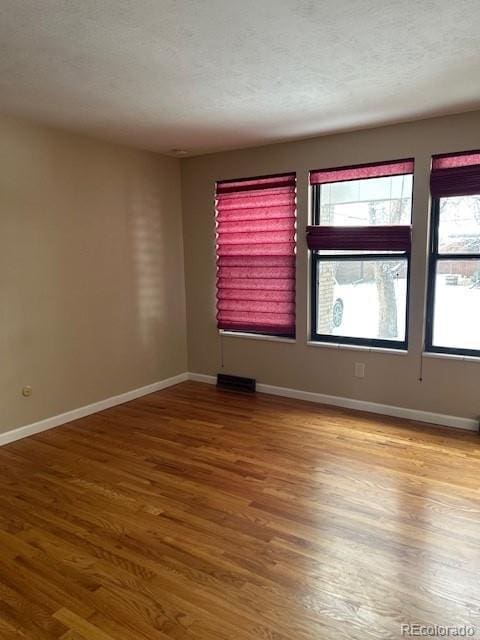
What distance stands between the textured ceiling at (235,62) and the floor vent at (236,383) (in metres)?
2.53

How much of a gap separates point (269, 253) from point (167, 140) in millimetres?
1428

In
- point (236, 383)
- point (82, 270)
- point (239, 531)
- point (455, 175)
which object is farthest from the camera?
point (236, 383)

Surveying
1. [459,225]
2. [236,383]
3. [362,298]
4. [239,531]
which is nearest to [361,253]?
[362,298]

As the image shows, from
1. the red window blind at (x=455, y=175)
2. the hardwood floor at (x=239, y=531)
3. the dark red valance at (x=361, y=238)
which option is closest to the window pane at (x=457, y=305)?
the dark red valance at (x=361, y=238)

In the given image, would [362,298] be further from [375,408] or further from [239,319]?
[239,319]

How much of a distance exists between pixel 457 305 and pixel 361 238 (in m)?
0.98

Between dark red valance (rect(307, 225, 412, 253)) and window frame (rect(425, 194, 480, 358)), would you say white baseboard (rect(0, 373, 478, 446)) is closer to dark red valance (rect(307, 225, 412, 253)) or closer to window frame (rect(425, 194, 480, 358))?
window frame (rect(425, 194, 480, 358))

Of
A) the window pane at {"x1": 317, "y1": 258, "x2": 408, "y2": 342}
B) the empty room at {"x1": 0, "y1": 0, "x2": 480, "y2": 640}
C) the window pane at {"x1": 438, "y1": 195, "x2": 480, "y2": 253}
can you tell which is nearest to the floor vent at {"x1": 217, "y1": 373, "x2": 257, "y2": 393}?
the empty room at {"x1": 0, "y1": 0, "x2": 480, "y2": 640}

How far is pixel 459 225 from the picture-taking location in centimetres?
368

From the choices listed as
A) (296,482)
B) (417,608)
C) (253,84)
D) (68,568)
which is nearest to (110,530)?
(68,568)

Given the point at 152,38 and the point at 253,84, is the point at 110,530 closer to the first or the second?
the point at 152,38

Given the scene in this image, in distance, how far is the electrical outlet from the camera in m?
4.21

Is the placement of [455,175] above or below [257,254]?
above

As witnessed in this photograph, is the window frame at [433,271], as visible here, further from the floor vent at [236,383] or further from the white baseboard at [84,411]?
the white baseboard at [84,411]
